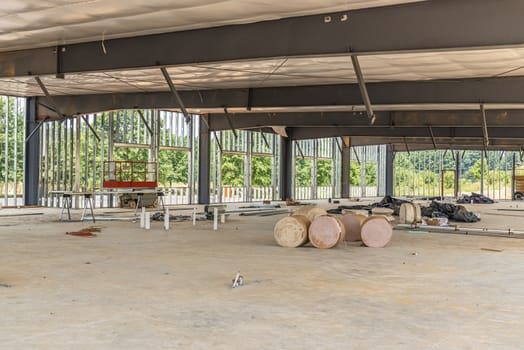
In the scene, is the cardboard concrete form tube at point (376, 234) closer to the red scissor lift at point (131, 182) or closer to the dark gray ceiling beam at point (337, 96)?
the dark gray ceiling beam at point (337, 96)

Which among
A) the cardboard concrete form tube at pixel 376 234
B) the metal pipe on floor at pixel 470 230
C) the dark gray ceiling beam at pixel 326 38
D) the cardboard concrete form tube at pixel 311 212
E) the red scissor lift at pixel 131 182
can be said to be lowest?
the metal pipe on floor at pixel 470 230

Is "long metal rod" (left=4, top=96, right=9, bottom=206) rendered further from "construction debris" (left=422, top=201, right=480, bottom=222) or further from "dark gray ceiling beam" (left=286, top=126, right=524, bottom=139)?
"construction debris" (left=422, top=201, right=480, bottom=222)

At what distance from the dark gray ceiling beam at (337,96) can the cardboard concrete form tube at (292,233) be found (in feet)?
24.1

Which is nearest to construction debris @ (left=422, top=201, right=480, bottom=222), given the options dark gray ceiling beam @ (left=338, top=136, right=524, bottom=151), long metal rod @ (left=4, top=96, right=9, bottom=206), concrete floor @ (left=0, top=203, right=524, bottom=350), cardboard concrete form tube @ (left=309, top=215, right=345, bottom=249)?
concrete floor @ (left=0, top=203, right=524, bottom=350)

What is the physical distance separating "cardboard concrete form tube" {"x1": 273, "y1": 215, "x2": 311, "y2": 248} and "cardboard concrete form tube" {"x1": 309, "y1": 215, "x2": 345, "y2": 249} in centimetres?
23

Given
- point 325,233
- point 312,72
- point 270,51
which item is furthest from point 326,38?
point 312,72

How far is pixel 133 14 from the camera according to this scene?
40.3 feet

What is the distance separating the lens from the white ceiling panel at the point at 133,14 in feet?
37.3

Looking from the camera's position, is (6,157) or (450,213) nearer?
(450,213)

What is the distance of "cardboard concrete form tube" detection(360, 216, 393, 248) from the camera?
46.3 ft

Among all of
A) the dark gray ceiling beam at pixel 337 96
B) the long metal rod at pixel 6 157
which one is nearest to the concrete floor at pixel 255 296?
the dark gray ceiling beam at pixel 337 96

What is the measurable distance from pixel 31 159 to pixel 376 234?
22.0 meters

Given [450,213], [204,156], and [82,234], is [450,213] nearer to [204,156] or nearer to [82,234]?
[82,234]

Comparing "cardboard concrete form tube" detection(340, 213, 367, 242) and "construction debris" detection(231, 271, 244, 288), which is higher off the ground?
"cardboard concrete form tube" detection(340, 213, 367, 242)
